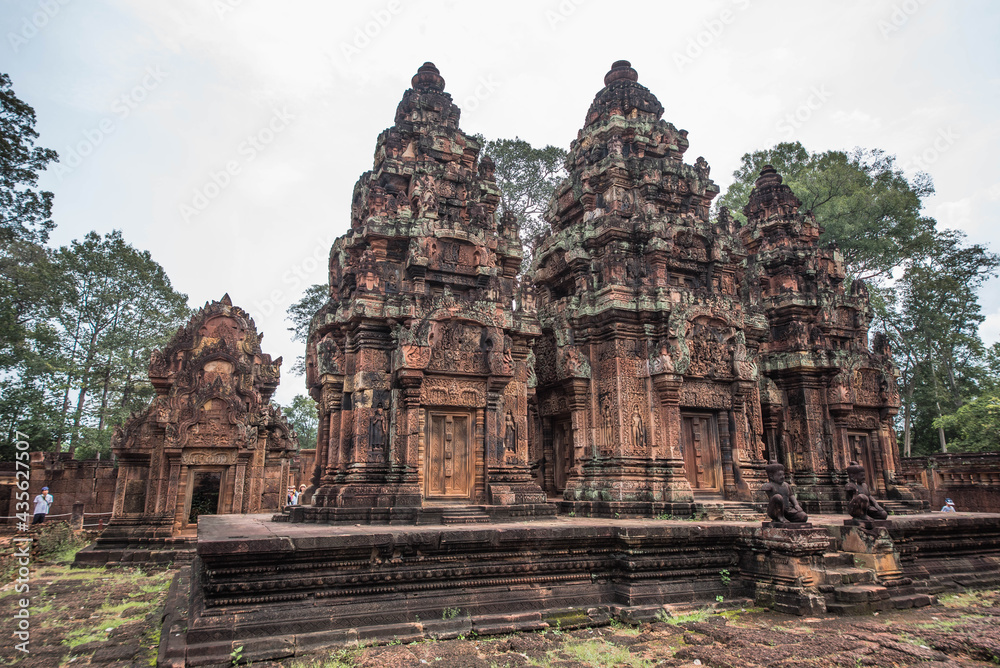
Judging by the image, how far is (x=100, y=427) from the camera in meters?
26.3

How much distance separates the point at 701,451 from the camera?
472 inches

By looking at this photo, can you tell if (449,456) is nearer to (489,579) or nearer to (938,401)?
(489,579)

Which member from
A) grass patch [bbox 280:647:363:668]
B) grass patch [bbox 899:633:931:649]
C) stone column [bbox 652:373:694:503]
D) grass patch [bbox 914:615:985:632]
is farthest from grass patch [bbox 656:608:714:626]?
stone column [bbox 652:373:694:503]

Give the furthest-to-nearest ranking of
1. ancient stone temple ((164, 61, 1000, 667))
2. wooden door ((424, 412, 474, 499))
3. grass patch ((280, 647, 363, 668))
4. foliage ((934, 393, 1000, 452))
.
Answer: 1. foliage ((934, 393, 1000, 452))
2. wooden door ((424, 412, 474, 499))
3. ancient stone temple ((164, 61, 1000, 667))
4. grass patch ((280, 647, 363, 668))

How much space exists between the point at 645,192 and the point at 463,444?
6.84 metres

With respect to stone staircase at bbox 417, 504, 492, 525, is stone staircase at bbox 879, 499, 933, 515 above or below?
below

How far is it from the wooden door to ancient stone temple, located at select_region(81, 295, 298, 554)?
5.26 m

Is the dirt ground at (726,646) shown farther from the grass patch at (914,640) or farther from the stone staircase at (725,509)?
the stone staircase at (725,509)

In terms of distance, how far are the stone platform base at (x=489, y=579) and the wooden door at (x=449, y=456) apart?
2.10m

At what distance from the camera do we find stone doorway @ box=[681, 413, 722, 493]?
1179 centimetres

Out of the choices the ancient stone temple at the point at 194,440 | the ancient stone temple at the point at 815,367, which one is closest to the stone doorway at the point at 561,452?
the ancient stone temple at the point at 815,367

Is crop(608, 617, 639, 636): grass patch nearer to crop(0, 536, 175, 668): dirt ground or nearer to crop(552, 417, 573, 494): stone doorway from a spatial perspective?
crop(0, 536, 175, 668): dirt ground

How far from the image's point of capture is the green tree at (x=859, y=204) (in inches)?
951

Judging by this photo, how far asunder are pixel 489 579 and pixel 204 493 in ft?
31.0
